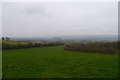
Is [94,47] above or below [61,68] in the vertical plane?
above

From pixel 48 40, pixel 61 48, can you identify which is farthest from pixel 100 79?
pixel 48 40

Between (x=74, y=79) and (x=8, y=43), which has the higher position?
(x=8, y=43)

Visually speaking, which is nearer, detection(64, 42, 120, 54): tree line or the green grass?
the green grass

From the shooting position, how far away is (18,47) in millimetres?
17344

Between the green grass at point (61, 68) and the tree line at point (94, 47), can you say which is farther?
the tree line at point (94, 47)

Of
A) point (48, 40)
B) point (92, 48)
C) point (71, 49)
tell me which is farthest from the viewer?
point (48, 40)

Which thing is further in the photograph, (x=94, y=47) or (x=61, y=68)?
(x=94, y=47)

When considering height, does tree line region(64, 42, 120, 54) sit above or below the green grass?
above

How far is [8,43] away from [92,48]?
1123 centimetres

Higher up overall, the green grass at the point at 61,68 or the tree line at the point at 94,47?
the tree line at the point at 94,47

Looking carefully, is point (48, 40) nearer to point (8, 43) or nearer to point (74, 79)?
point (8, 43)

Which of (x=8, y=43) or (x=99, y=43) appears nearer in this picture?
(x=99, y=43)

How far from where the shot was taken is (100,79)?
14.0 ft

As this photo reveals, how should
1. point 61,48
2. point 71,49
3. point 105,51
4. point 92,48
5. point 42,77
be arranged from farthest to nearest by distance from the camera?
1. point 61,48
2. point 71,49
3. point 92,48
4. point 105,51
5. point 42,77
